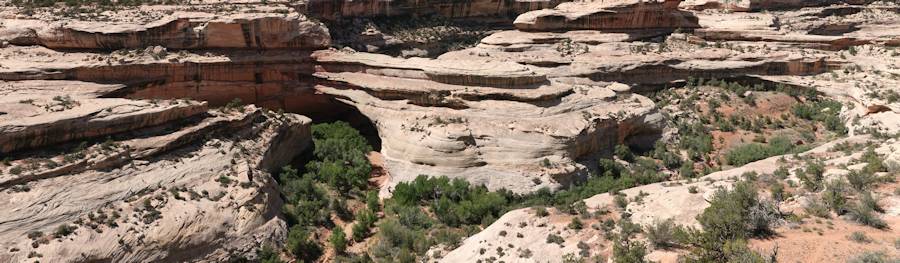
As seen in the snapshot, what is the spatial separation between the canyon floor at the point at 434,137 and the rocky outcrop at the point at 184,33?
9cm

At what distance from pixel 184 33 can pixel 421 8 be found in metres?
21.1

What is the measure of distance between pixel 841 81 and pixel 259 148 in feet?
104

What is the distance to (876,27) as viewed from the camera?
42.1m

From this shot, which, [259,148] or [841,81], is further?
[841,81]

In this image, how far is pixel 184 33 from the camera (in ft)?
85.8

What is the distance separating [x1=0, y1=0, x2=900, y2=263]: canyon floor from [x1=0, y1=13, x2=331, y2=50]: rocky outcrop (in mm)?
90

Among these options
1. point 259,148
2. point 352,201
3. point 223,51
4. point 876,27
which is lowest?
point 352,201

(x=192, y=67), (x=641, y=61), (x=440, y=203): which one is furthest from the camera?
(x=641, y=61)

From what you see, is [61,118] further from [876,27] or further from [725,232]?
[876,27]

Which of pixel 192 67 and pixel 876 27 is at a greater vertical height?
pixel 876 27

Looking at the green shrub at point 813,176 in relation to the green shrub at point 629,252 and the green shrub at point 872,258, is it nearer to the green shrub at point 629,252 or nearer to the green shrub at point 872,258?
the green shrub at point 872,258

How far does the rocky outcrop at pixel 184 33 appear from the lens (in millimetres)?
24422

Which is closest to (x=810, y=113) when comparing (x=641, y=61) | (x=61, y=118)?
(x=641, y=61)

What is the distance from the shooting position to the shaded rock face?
122 ft
